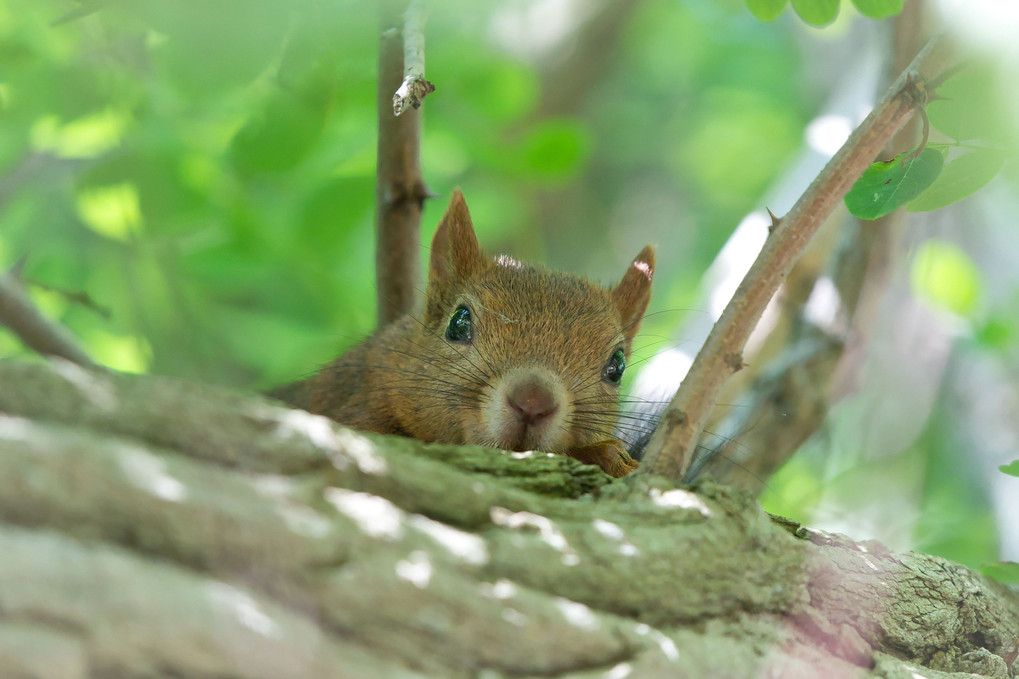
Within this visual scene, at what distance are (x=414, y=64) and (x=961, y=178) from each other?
50.5 inches

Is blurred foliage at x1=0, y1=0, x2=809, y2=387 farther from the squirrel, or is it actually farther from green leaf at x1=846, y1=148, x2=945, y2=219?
green leaf at x1=846, y1=148, x2=945, y2=219

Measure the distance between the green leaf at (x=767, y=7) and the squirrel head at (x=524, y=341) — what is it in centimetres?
130

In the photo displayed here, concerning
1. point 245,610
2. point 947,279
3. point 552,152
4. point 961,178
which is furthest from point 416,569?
point 947,279

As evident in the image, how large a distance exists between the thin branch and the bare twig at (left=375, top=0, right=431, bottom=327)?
1.50m

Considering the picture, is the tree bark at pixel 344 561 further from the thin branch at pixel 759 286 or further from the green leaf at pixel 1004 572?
the green leaf at pixel 1004 572

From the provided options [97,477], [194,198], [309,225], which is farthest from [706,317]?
[97,477]

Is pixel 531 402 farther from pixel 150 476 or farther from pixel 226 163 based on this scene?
pixel 226 163

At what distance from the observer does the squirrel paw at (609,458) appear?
2.96m

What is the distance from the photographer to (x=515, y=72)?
14.7ft

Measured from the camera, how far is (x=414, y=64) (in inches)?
83.6

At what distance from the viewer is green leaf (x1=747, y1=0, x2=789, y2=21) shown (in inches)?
104

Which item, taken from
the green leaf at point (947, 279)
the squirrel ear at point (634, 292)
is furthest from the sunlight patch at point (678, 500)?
the green leaf at point (947, 279)

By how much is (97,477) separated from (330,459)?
410 millimetres

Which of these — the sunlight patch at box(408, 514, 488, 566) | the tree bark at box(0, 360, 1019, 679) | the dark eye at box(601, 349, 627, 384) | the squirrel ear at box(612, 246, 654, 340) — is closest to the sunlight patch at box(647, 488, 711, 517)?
the tree bark at box(0, 360, 1019, 679)
